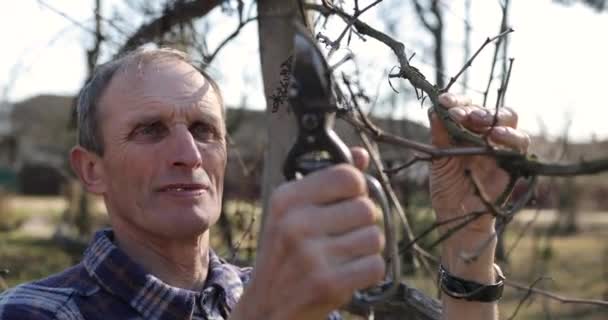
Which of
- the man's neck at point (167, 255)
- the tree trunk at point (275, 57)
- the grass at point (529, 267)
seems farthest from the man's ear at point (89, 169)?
the grass at point (529, 267)

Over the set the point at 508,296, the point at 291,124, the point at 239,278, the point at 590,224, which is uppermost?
the point at 291,124

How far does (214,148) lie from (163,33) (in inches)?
73.0

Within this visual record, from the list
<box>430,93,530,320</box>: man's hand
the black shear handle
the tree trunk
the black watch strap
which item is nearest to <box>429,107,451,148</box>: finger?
<box>430,93,530,320</box>: man's hand

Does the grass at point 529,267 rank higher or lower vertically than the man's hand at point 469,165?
lower

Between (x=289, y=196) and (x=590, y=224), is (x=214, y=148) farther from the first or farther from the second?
(x=590, y=224)

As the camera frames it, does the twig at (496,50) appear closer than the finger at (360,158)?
No

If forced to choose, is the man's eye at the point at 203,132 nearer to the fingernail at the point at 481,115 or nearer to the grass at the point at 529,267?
the fingernail at the point at 481,115

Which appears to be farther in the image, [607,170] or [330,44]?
[330,44]

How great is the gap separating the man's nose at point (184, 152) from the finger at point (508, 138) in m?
0.74

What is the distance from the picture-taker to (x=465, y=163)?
5.88 feet

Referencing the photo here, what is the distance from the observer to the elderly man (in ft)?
6.26

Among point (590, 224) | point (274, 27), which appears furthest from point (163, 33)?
point (590, 224)

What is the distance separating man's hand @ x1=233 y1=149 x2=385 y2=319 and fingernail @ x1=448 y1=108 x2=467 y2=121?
1.68 ft

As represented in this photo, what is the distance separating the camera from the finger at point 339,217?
1221 mm
